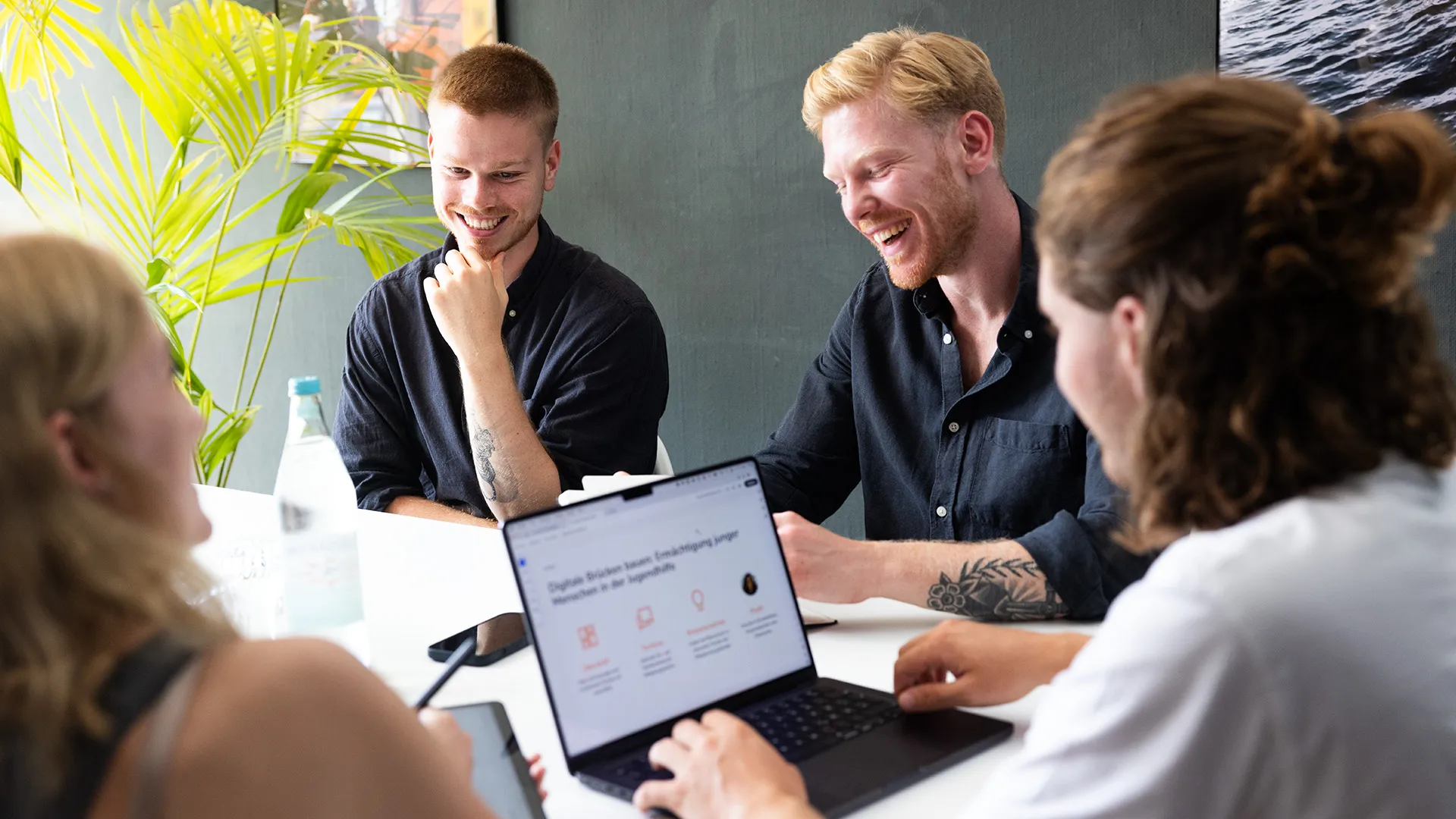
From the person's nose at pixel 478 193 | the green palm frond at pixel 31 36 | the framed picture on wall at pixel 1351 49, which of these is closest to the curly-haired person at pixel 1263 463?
the framed picture on wall at pixel 1351 49

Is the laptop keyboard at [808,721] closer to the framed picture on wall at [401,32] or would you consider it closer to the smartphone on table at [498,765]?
the smartphone on table at [498,765]

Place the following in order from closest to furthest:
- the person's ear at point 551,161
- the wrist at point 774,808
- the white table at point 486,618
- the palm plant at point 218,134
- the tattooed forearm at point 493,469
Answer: the wrist at point 774,808, the white table at point 486,618, the tattooed forearm at point 493,469, the person's ear at point 551,161, the palm plant at point 218,134

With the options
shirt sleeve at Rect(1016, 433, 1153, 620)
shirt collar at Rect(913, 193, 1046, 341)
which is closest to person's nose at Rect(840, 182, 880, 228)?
shirt collar at Rect(913, 193, 1046, 341)

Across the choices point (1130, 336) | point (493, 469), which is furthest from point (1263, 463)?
point (493, 469)

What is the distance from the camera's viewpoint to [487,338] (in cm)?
220

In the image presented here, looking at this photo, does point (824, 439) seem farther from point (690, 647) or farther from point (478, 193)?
point (690, 647)

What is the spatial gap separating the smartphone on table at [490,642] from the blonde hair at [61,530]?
68cm

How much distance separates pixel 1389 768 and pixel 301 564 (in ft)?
3.51

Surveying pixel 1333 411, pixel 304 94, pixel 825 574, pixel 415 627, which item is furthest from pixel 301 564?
pixel 304 94

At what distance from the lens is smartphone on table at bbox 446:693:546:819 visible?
0.95 meters

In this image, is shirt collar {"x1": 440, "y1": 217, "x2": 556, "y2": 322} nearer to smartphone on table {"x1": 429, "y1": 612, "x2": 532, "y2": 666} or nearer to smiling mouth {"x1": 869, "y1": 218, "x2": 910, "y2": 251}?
smiling mouth {"x1": 869, "y1": 218, "x2": 910, "y2": 251}

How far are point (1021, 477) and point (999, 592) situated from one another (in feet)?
1.29

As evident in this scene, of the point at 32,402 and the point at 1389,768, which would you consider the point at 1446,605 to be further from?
the point at 32,402

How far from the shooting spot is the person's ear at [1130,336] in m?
0.78
